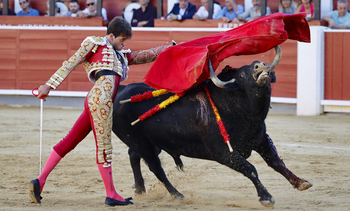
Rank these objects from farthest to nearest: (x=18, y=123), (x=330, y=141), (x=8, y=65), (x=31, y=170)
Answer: (x=8, y=65) < (x=18, y=123) < (x=330, y=141) < (x=31, y=170)

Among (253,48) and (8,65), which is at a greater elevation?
(253,48)

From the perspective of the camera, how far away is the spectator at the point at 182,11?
8562 millimetres

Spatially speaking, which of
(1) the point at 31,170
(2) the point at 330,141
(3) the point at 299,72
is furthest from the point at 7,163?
(3) the point at 299,72

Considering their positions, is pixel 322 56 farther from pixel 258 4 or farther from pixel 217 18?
pixel 217 18

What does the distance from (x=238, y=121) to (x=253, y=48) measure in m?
0.47

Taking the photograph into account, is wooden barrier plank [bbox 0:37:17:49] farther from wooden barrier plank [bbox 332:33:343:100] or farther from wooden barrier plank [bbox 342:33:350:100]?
wooden barrier plank [bbox 342:33:350:100]

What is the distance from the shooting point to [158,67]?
3.36 metres

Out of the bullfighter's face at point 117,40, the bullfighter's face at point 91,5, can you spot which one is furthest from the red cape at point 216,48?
the bullfighter's face at point 91,5

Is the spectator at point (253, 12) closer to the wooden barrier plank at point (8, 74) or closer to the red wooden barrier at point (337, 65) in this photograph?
the red wooden barrier at point (337, 65)

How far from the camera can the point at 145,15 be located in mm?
8984

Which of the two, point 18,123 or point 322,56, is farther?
point 322,56

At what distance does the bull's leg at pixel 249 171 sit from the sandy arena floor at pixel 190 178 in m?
0.13

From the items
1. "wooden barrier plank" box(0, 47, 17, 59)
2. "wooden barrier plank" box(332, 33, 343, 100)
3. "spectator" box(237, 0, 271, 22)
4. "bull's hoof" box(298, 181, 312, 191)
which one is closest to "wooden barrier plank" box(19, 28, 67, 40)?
"wooden barrier plank" box(0, 47, 17, 59)

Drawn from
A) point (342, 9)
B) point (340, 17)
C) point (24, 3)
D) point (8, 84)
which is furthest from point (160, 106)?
point (24, 3)
